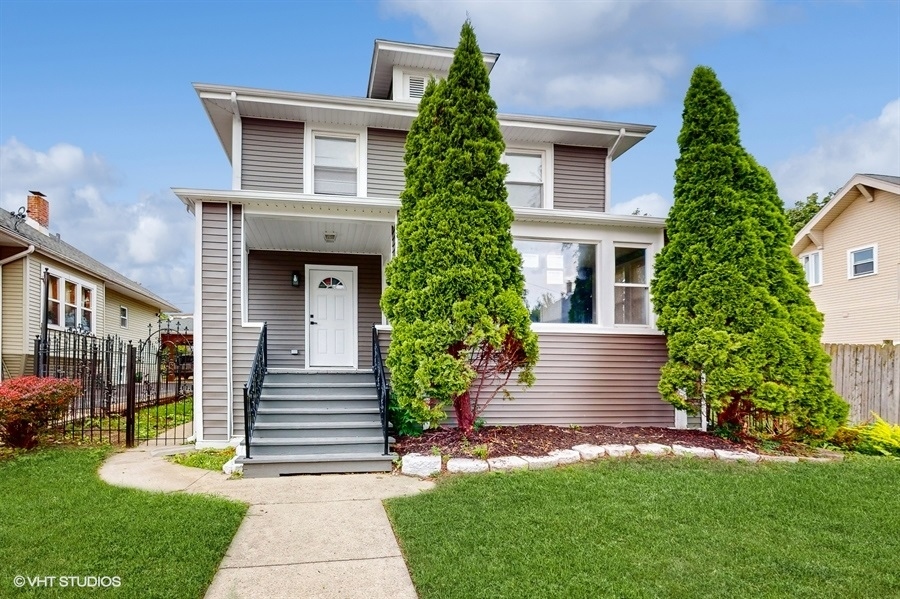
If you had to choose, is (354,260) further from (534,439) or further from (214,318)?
(534,439)

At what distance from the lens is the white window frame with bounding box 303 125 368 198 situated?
8.99 metres

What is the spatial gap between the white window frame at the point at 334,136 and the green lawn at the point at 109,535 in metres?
5.67

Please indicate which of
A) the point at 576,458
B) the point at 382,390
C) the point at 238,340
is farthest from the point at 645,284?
the point at 238,340

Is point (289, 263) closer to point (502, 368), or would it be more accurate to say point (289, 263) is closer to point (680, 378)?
point (502, 368)

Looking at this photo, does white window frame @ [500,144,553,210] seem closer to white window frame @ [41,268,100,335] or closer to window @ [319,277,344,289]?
window @ [319,277,344,289]

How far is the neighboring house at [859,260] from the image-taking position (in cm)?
1395

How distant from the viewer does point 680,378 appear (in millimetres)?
6703

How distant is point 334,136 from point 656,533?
26.9ft

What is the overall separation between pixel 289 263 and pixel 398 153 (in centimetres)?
296

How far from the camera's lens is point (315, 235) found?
8555mm

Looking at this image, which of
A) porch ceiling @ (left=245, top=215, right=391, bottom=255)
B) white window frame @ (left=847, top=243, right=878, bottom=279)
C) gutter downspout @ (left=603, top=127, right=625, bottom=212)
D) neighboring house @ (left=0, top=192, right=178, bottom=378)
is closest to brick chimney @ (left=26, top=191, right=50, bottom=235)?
neighboring house @ (left=0, top=192, right=178, bottom=378)

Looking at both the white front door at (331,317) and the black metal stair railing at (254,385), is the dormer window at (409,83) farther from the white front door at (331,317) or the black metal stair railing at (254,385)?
the black metal stair railing at (254,385)

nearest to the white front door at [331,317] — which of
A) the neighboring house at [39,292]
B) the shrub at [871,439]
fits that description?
the neighboring house at [39,292]

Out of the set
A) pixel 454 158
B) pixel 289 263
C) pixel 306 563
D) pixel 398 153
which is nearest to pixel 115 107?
pixel 289 263
